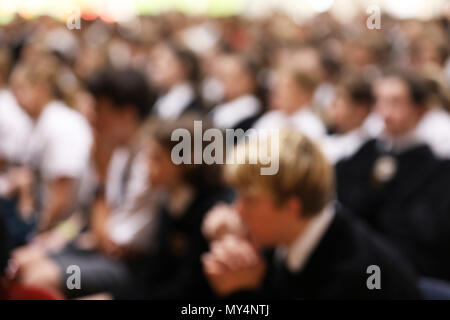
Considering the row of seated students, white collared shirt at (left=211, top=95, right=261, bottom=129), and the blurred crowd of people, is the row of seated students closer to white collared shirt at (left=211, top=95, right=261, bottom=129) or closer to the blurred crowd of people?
the blurred crowd of people

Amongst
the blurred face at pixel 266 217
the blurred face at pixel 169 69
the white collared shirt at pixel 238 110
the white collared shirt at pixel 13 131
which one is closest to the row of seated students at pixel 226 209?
the blurred face at pixel 266 217

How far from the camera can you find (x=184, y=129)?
5.93 feet

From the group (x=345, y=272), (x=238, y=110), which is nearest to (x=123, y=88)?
(x=345, y=272)

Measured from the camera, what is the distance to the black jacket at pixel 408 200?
2092 millimetres

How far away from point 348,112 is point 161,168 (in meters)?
1.44

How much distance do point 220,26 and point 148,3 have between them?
13.3ft

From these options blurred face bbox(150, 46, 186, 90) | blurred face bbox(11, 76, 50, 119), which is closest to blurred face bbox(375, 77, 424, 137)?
blurred face bbox(11, 76, 50, 119)

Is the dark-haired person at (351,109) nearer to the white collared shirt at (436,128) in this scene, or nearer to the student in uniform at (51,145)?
the white collared shirt at (436,128)

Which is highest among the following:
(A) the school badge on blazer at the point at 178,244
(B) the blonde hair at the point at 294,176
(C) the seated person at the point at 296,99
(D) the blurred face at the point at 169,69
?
(D) the blurred face at the point at 169,69

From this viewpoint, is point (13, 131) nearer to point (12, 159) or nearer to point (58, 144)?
point (12, 159)

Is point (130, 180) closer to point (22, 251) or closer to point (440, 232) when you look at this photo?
point (22, 251)

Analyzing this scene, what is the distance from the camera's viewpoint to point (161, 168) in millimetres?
1783

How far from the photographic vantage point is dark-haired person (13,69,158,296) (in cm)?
Answer: 180

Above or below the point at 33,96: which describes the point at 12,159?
below
